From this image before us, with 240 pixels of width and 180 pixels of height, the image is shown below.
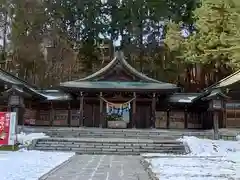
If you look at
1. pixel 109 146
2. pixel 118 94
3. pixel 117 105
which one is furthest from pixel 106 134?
pixel 118 94

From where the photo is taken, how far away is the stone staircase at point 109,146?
1881 centimetres

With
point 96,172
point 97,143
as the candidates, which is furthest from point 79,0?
point 96,172

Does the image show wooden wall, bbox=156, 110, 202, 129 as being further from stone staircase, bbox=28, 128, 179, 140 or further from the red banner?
the red banner

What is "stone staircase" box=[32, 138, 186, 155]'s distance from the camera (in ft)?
61.7

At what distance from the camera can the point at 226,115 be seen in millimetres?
26875

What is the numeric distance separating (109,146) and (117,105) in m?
9.66

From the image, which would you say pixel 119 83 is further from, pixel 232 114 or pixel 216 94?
pixel 232 114

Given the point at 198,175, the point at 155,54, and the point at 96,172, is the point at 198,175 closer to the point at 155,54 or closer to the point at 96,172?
the point at 96,172

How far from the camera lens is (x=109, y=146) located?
63.7 feet

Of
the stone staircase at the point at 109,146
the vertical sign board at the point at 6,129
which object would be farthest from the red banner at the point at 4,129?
the stone staircase at the point at 109,146

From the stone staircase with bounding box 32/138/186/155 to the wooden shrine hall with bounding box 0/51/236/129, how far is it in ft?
27.0

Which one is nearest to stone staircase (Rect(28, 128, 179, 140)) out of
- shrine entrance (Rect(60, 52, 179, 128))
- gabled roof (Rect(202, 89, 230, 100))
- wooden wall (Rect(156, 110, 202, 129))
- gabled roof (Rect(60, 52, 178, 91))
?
gabled roof (Rect(202, 89, 230, 100))

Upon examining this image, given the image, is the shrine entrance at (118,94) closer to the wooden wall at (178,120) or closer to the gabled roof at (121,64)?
the gabled roof at (121,64)

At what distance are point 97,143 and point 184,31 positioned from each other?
1002 inches
